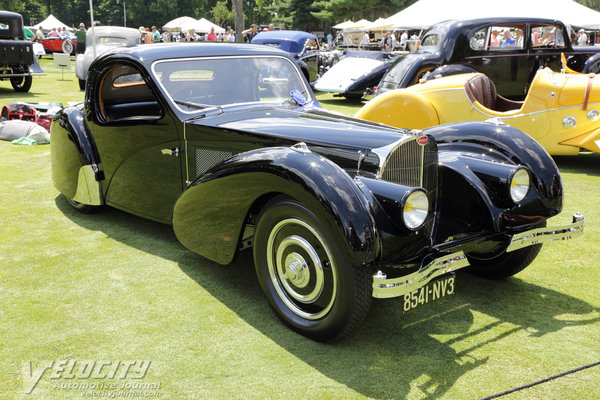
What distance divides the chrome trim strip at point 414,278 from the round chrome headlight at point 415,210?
217mm

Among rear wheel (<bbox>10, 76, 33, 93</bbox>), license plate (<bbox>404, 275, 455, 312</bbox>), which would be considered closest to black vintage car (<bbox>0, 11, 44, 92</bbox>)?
rear wheel (<bbox>10, 76, 33, 93</bbox>)

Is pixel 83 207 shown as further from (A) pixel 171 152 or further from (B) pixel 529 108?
(B) pixel 529 108

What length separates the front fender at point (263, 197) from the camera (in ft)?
8.66

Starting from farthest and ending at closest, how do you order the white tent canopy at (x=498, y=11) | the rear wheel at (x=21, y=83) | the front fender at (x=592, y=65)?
the white tent canopy at (x=498, y=11)
the rear wheel at (x=21, y=83)
the front fender at (x=592, y=65)

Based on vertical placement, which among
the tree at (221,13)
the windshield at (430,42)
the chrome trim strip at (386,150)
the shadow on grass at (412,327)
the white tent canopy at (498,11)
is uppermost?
the tree at (221,13)

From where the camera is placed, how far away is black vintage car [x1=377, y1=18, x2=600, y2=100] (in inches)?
368

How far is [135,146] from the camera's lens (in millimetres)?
4320

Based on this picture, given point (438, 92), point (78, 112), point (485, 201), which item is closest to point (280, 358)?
point (485, 201)

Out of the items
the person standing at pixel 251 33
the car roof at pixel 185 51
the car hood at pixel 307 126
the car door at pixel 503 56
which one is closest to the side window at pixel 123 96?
the car roof at pixel 185 51

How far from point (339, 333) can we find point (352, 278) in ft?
1.17

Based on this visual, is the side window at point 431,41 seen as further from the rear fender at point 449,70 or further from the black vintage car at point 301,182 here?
the black vintage car at point 301,182

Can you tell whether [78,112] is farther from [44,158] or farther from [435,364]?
[435,364]

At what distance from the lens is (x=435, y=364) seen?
276 centimetres

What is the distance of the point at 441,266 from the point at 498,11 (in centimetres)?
1779
